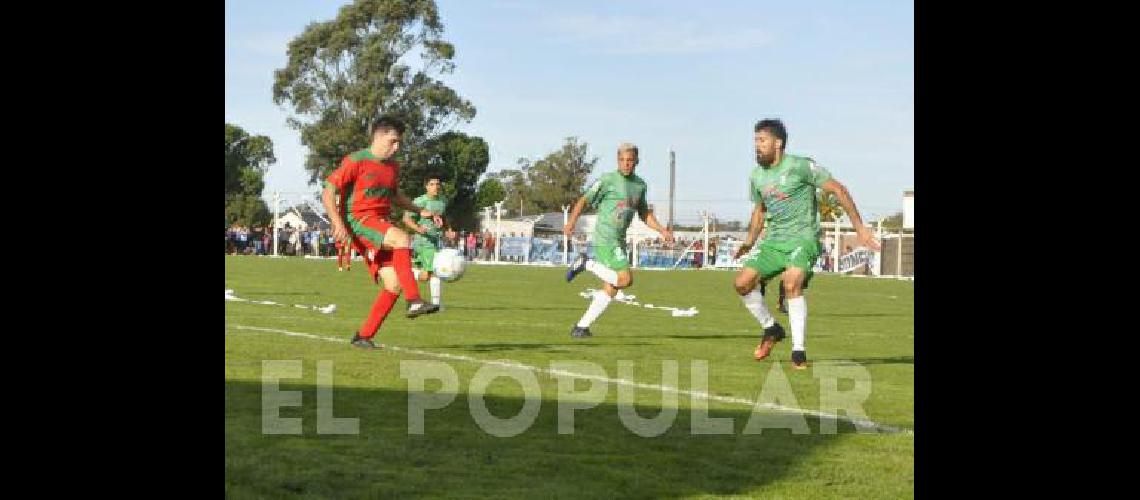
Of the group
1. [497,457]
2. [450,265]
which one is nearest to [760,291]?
[450,265]

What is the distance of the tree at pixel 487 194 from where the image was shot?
84.8 metres

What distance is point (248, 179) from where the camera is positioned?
300 feet

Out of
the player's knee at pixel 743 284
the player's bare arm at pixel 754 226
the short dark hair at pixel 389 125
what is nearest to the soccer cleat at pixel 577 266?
the player's bare arm at pixel 754 226

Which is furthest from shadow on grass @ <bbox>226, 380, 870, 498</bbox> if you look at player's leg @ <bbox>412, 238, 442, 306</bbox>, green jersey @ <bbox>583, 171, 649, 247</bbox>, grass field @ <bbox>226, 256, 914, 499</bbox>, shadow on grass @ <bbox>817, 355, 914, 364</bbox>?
player's leg @ <bbox>412, 238, 442, 306</bbox>

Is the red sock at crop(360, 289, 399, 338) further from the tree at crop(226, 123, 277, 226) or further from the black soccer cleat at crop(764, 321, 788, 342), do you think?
the tree at crop(226, 123, 277, 226)

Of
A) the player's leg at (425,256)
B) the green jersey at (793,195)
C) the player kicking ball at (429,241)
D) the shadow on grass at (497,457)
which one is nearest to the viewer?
the shadow on grass at (497,457)

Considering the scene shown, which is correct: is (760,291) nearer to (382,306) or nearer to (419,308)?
(419,308)

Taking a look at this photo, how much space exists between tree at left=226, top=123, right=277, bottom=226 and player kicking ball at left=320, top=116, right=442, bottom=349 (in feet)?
247

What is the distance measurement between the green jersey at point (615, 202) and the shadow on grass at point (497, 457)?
7.88m

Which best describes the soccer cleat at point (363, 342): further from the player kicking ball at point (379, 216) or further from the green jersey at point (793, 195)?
the green jersey at point (793, 195)
